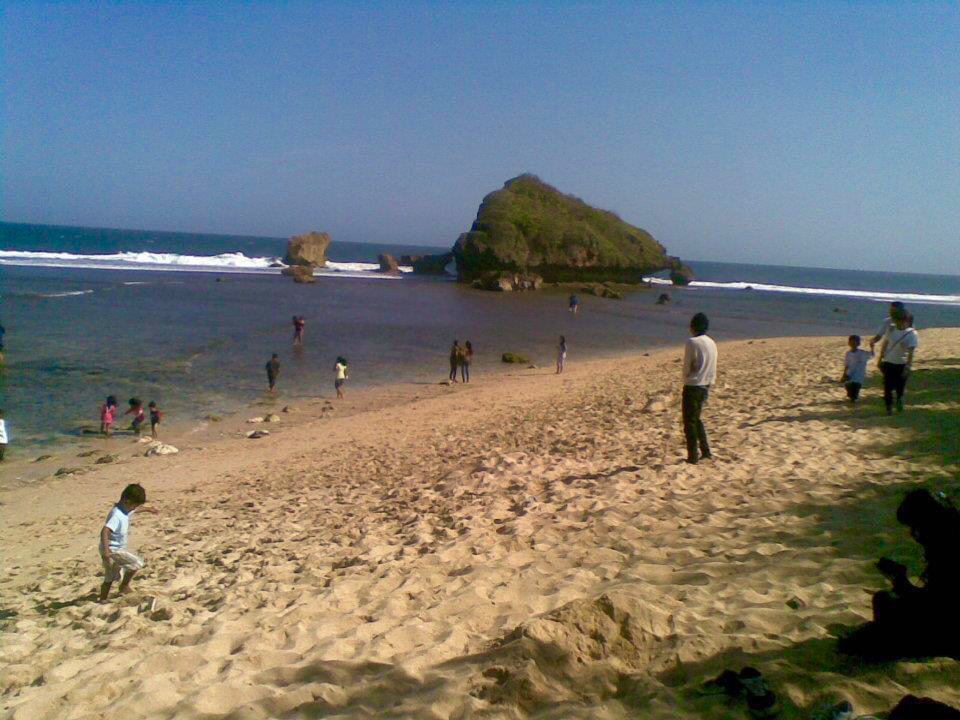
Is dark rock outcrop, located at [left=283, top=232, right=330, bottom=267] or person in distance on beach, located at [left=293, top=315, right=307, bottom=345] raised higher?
dark rock outcrop, located at [left=283, top=232, right=330, bottom=267]

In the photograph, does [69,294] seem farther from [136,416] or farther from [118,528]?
[118,528]

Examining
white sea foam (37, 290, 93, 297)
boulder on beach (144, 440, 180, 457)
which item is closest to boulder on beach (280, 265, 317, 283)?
white sea foam (37, 290, 93, 297)

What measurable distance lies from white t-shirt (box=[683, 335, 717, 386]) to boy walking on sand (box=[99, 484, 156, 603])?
5.29m

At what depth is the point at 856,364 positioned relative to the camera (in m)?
10.4

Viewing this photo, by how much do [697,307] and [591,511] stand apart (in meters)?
51.3

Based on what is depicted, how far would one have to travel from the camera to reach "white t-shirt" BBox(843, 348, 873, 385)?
10.3 meters

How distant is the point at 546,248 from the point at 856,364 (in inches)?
2476

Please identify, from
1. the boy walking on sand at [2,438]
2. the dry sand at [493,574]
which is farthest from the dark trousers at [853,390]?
the boy walking on sand at [2,438]

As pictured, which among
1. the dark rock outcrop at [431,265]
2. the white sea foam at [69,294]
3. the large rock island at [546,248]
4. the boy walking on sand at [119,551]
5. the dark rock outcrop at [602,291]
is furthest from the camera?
the dark rock outcrop at [431,265]

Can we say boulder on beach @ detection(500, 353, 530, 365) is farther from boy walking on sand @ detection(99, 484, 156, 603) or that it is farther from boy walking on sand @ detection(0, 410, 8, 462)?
boy walking on sand @ detection(99, 484, 156, 603)

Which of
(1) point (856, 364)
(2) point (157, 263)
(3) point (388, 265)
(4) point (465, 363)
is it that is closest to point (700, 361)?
(1) point (856, 364)

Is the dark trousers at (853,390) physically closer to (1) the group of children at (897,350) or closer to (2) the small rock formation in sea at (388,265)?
(1) the group of children at (897,350)

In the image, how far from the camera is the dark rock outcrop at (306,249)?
3127 inches

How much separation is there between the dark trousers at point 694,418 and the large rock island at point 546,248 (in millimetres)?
56058
